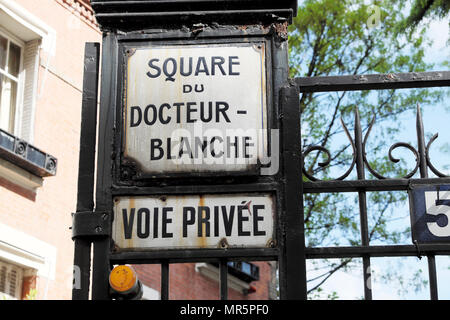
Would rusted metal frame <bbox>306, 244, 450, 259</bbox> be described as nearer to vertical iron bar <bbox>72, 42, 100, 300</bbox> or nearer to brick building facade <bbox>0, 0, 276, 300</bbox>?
vertical iron bar <bbox>72, 42, 100, 300</bbox>

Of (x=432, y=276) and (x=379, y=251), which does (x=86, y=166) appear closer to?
(x=379, y=251)

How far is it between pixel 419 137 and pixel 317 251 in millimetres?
771

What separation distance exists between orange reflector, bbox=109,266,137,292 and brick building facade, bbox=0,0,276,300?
258 inches

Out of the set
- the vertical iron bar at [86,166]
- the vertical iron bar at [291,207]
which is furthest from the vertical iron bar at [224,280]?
the vertical iron bar at [86,166]

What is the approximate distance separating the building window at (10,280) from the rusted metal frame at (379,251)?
713 centimetres

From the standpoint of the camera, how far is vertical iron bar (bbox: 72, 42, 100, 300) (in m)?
3.73

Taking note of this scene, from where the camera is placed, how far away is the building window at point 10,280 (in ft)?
33.5

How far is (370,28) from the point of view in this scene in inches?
577

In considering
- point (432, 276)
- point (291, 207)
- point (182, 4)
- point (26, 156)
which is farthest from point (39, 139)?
point (432, 276)

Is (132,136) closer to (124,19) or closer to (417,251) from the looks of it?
(124,19)

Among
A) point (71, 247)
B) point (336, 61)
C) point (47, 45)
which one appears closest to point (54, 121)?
point (47, 45)

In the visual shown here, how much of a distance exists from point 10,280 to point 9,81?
2855 millimetres

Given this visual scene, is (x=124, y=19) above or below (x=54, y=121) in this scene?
below

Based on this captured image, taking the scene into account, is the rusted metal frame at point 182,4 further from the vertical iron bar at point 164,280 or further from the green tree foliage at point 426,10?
the green tree foliage at point 426,10
